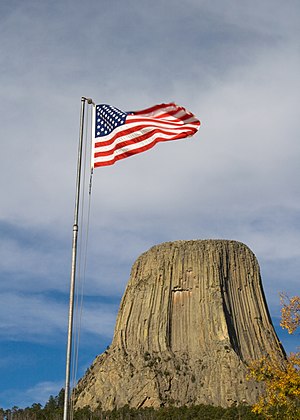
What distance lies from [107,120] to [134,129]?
3.56ft

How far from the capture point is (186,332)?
15800 centimetres

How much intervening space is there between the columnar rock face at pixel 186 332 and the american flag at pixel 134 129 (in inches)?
4509

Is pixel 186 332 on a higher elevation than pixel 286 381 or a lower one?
higher

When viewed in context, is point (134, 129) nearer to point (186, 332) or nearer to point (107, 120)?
point (107, 120)

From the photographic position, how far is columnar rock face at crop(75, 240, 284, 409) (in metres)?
145

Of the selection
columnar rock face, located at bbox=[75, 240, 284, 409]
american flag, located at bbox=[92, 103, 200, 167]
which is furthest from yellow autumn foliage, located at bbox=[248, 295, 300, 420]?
columnar rock face, located at bbox=[75, 240, 284, 409]

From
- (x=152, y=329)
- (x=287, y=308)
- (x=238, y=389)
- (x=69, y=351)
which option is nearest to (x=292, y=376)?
(x=287, y=308)

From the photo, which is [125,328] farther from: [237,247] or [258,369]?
[258,369]

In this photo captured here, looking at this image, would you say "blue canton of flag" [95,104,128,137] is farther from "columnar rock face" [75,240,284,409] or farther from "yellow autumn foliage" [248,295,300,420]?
"columnar rock face" [75,240,284,409]

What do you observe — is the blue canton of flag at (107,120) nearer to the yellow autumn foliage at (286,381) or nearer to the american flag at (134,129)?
the american flag at (134,129)

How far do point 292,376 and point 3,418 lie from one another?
129m

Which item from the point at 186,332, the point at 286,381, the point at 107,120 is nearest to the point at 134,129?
the point at 107,120

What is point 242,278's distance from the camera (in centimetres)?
16288

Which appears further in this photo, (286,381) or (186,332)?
(186,332)
